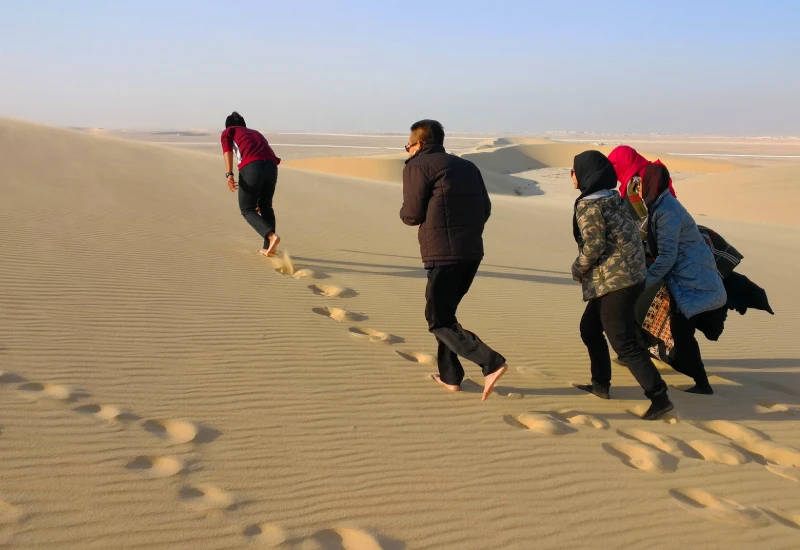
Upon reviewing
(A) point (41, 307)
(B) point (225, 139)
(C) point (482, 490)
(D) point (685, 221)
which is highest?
(B) point (225, 139)

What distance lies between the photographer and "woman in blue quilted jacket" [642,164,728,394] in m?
4.39

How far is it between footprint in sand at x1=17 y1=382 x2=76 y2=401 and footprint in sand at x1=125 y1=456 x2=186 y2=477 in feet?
2.71

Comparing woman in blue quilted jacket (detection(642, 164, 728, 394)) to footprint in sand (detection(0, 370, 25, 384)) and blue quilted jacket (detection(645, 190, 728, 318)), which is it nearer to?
blue quilted jacket (detection(645, 190, 728, 318))

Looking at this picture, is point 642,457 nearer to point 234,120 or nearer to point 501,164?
point 234,120

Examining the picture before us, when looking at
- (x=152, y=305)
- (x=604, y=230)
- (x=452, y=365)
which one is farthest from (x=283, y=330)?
(x=604, y=230)

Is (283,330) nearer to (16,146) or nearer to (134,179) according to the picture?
(134,179)

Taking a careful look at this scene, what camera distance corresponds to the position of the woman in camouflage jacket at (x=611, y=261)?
399 cm

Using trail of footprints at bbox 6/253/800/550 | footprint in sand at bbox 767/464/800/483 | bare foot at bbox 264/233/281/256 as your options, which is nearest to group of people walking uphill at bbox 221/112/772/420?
trail of footprints at bbox 6/253/800/550

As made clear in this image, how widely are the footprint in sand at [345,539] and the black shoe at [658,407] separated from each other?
7.10 feet

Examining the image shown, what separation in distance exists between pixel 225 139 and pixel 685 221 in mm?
4834

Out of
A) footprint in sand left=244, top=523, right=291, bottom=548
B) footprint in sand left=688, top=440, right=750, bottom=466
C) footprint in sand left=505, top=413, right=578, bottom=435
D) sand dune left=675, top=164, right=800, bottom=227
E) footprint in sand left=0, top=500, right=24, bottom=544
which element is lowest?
sand dune left=675, top=164, right=800, bottom=227

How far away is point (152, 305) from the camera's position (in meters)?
5.65

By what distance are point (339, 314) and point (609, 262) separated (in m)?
2.70

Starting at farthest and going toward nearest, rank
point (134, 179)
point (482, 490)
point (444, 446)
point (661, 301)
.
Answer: point (134, 179)
point (661, 301)
point (444, 446)
point (482, 490)
